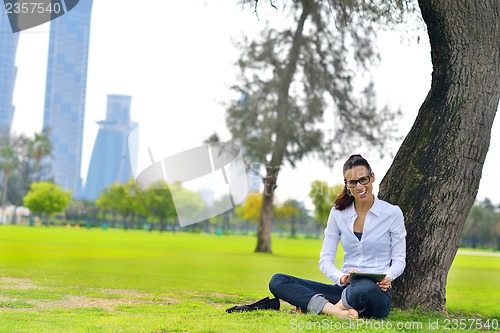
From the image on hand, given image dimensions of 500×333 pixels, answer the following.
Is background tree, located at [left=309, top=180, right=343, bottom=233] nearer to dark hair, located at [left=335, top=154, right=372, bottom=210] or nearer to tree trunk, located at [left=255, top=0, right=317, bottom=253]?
tree trunk, located at [left=255, top=0, right=317, bottom=253]

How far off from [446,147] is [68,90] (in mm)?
157208

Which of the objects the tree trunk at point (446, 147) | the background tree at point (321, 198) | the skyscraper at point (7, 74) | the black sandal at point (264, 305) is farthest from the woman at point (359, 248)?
the skyscraper at point (7, 74)

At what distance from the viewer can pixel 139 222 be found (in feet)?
286

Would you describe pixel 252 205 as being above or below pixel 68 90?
below

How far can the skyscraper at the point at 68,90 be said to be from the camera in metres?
151

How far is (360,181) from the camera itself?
548 centimetres

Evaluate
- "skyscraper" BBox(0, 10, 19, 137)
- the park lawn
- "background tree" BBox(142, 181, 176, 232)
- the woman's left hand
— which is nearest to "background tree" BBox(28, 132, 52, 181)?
"skyscraper" BBox(0, 10, 19, 137)

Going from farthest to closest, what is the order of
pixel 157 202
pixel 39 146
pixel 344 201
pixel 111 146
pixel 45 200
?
pixel 111 146
pixel 39 146
pixel 157 202
pixel 45 200
pixel 344 201

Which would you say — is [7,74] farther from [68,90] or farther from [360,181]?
[360,181]

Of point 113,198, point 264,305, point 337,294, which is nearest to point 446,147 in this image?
point 337,294

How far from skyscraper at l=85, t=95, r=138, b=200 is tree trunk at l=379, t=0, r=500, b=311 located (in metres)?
170

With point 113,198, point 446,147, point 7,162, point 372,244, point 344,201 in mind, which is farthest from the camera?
point 7,162

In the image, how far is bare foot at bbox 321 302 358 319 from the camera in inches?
209

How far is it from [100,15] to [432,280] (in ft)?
288
